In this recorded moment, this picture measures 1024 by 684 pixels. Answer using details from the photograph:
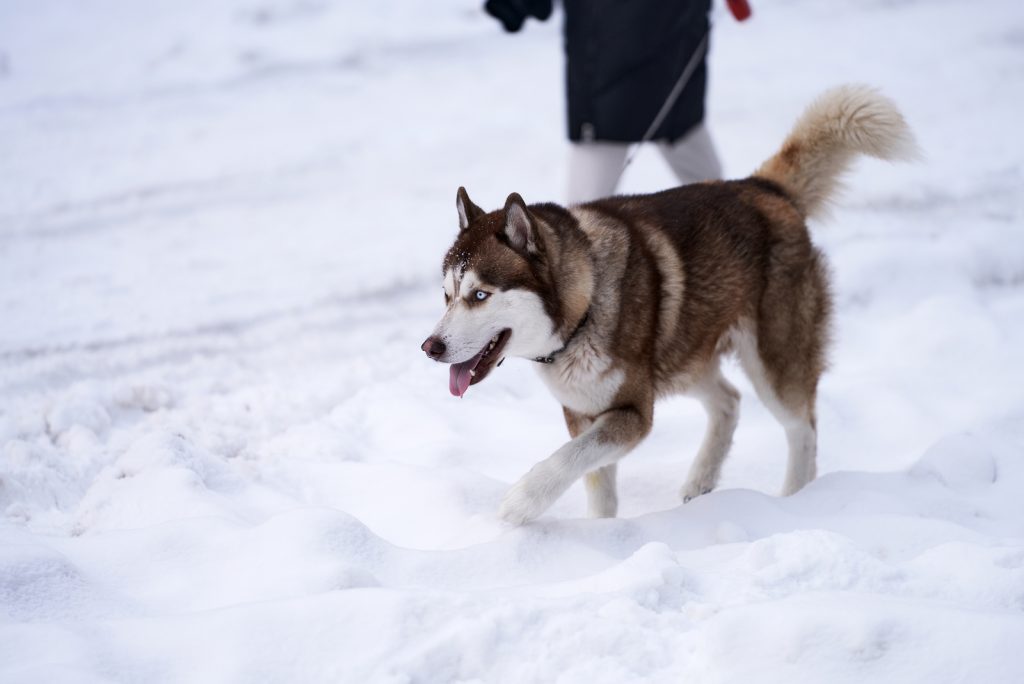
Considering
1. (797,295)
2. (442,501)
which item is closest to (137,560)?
(442,501)

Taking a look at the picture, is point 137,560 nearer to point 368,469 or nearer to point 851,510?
point 368,469

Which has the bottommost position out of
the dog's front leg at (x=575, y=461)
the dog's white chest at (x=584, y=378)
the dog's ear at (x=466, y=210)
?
the dog's front leg at (x=575, y=461)

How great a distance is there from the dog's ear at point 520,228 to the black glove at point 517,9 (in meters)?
2.14

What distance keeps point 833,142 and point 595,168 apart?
1.25 metres

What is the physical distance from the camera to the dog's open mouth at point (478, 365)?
285 cm

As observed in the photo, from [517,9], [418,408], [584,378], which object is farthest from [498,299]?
[517,9]

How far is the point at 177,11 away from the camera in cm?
1256

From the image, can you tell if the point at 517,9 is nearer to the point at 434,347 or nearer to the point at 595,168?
the point at 595,168

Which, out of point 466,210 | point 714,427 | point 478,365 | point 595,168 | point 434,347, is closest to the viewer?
point 434,347

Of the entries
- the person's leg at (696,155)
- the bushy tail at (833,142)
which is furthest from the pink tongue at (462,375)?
the person's leg at (696,155)

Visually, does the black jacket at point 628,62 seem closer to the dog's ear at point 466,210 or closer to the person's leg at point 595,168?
the person's leg at point 595,168

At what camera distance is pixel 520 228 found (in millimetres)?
2908

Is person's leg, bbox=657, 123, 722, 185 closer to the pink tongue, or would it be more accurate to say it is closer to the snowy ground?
the snowy ground

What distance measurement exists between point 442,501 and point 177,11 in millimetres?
11506
